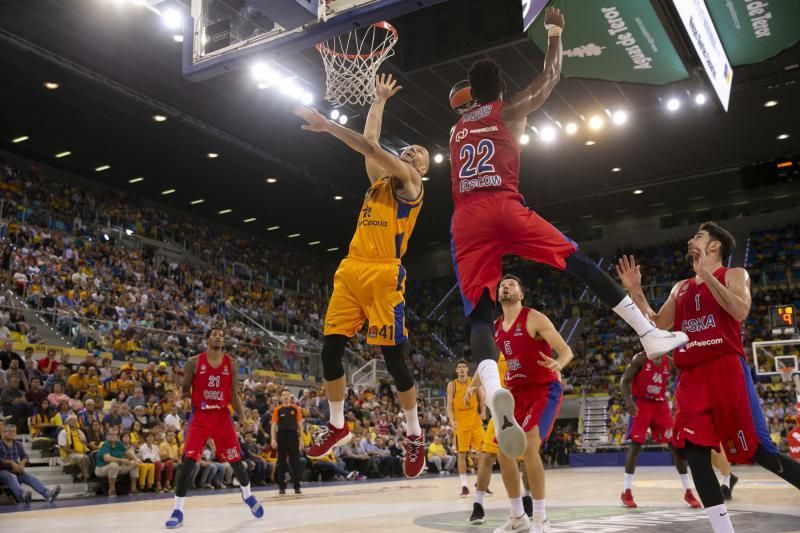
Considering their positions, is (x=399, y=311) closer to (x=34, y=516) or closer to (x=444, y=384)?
(x=34, y=516)

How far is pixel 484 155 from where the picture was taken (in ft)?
14.4

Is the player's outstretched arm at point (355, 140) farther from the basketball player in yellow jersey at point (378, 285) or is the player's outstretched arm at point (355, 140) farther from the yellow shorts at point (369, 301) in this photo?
the yellow shorts at point (369, 301)

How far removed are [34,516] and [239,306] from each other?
54.5 feet

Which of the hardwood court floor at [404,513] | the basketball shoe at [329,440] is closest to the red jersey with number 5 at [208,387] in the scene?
the hardwood court floor at [404,513]

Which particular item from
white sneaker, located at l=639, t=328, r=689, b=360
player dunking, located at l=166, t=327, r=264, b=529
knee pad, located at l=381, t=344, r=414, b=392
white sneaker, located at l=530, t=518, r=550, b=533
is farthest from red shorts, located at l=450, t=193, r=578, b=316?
player dunking, located at l=166, t=327, r=264, b=529

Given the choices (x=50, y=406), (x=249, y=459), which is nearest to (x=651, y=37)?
(x=249, y=459)

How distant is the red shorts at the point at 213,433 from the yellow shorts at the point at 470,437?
417 cm

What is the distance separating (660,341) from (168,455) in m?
11.4

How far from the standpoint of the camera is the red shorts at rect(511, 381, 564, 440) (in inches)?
237

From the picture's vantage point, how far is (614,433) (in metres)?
24.2

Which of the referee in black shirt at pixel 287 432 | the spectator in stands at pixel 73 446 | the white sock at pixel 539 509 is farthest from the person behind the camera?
the referee in black shirt at pixel 287 432

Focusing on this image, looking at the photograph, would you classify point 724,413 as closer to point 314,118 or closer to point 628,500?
point 314,118

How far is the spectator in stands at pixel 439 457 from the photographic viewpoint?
2005cm

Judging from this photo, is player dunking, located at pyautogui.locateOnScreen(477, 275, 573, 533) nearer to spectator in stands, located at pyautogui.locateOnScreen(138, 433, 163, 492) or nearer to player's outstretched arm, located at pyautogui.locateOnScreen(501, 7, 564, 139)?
player's outstretched arm, located at pyautogui.locateOnScreen(501, 7, 564, 139)
